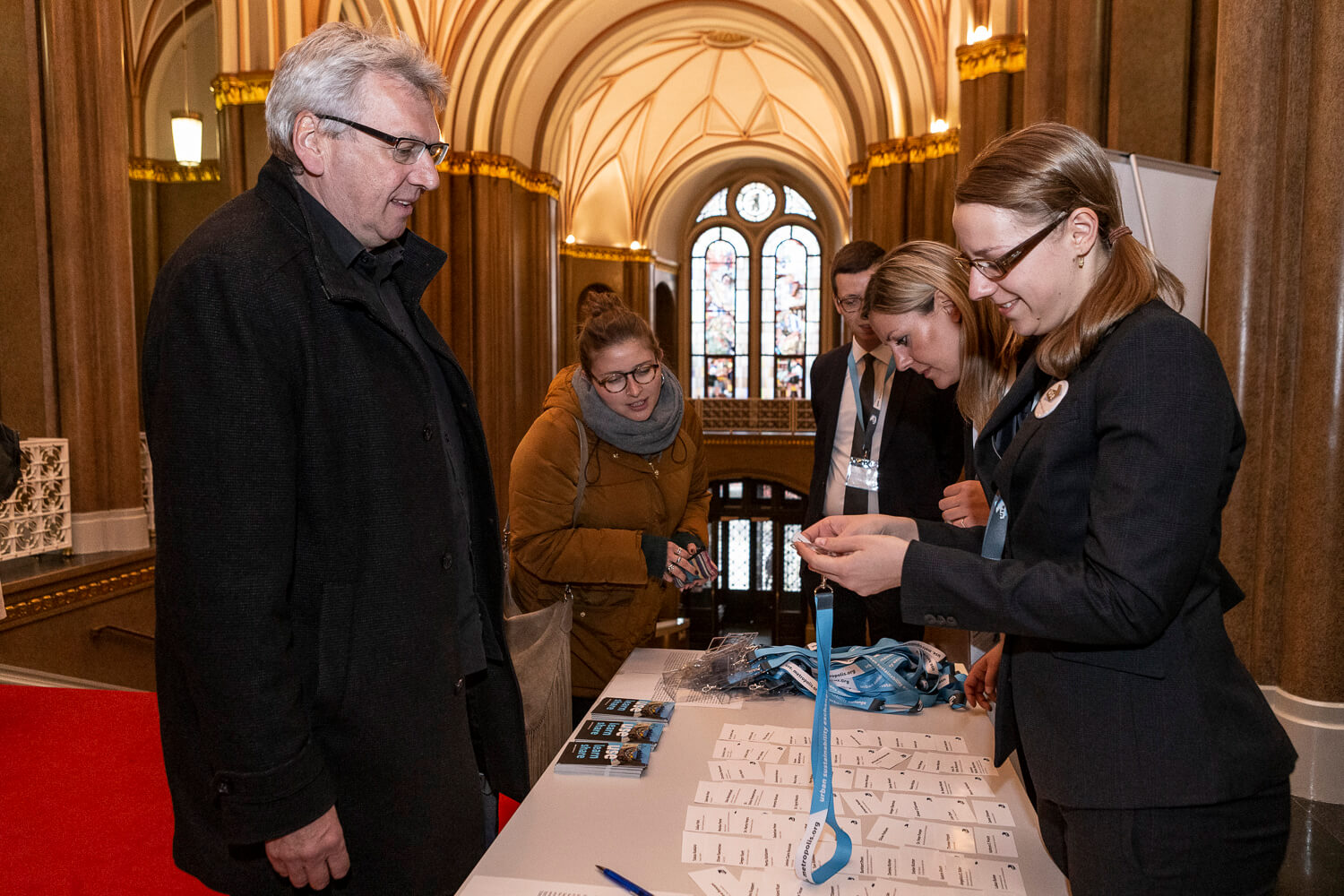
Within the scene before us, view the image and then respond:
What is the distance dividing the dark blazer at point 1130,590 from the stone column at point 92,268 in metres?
6.44

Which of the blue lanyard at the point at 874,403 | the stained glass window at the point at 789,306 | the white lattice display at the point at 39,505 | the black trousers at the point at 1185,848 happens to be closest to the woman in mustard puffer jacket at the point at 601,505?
the blue lanyard at the point at 874,403

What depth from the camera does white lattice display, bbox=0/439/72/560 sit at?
5531 mm

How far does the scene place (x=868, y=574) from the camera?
4.69ft

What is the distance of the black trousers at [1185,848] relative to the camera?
1.21 metres

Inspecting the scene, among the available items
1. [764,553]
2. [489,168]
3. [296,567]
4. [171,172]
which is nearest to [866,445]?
[296,567]

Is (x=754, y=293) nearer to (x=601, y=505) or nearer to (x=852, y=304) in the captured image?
(x=852, y=304)

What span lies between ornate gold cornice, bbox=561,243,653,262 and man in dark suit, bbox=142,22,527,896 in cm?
1903

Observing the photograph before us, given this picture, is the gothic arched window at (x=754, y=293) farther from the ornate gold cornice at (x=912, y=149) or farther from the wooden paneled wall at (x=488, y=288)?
the ornate gold cornice at (x=912, y=149)

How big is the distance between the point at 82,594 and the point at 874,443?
4948 millimetres

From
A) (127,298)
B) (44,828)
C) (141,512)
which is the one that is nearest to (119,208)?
(127,298)

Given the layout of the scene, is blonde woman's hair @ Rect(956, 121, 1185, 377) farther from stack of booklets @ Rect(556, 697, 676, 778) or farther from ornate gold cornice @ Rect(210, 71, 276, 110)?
ornate gold cornice @ Rect(210, 71, 276, 110)

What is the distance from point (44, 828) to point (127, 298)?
16.4 ft

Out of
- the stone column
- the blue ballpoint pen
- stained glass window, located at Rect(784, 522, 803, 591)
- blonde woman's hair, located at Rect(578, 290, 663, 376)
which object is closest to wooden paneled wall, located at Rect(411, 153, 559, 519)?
the stone column

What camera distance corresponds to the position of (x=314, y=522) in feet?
4.73
